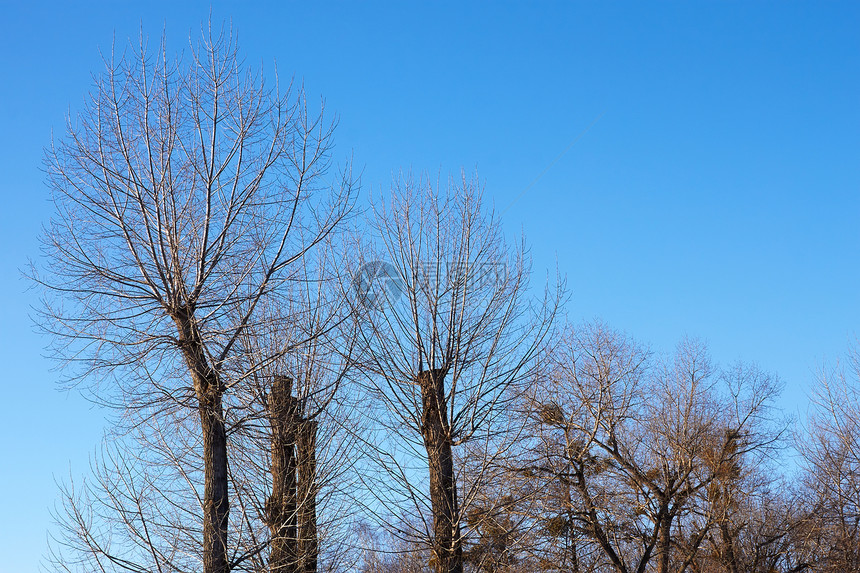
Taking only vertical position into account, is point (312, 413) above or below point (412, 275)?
below

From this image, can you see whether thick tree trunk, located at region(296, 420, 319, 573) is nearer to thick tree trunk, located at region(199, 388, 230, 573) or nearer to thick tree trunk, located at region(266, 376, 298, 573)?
thick tree trunk, located at region(266, 376, 298, 573)

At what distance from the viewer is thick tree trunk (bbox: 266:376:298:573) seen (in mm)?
12594

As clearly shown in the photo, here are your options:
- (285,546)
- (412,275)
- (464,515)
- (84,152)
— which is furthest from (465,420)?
(84,152)

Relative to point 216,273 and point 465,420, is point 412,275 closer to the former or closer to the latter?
point 465,420

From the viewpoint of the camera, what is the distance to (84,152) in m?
10.4

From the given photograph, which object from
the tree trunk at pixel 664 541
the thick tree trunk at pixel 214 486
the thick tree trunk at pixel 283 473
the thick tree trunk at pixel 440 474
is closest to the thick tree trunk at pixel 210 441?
the thick tree trunk at pixel 214 486

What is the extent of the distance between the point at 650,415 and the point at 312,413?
1347 cm

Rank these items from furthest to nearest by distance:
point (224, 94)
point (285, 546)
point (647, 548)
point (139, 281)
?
1. point (647, 548)
2. point (285, 546)
3. point (224, 94)
4. point (139, 281)

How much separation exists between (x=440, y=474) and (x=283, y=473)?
2947mm

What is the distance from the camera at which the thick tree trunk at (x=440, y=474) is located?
11.5 m

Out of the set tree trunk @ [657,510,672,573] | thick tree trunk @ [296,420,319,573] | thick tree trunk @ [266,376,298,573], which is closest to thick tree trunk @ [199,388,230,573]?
thick tree trunk @ [266,376,298,573]

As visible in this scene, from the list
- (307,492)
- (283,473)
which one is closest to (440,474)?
(307,492)

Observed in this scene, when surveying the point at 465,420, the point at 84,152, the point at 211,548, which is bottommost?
the point at 211,548

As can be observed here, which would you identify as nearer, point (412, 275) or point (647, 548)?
point (412, 275)
